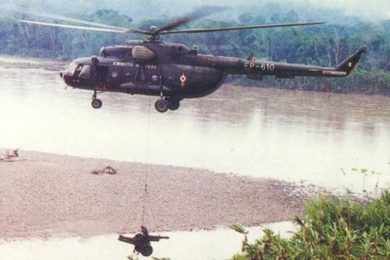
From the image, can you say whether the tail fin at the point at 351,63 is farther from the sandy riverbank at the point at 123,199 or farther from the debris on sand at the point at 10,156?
the debris on sand at the point at 10,156

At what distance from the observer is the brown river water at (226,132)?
43594 mm

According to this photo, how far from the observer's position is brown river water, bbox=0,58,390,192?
4359cm

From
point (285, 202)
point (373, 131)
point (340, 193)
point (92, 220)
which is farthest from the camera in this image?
point (373, 131)

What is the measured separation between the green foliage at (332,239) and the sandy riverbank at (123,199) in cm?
1707

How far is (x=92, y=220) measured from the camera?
28.7m

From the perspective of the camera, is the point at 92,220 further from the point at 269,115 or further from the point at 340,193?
the point at 269,115

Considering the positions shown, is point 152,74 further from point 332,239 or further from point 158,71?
point 332,239

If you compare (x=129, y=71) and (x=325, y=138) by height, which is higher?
(x=129, y=71)

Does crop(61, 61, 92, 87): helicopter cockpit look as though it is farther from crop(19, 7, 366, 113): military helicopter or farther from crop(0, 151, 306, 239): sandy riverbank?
crop(0, 151, 306, 239): sandy riverbank

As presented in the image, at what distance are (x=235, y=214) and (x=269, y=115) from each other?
35597 millimetres

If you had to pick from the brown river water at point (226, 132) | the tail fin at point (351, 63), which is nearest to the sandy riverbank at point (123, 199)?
the brown river water at point (226, 132)

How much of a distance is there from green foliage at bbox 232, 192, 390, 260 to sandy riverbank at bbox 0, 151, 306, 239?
17071mm

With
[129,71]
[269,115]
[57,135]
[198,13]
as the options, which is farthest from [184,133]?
[198,13]

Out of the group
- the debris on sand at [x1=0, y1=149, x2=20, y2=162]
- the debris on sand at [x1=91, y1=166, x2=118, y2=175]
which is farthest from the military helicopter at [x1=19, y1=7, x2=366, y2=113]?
the debris on sand at [x1=0, y1=149, x2=20, y2=162]
